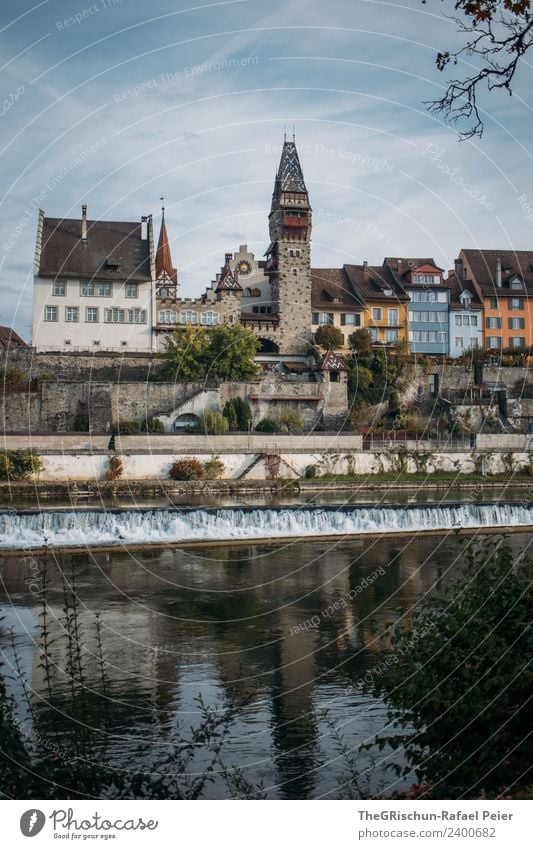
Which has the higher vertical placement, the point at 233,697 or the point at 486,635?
the point at 486,635

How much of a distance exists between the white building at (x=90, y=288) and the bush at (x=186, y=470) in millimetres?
17062

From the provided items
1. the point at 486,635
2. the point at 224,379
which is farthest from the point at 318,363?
the point at 486,635

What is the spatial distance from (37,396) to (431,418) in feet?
77.7

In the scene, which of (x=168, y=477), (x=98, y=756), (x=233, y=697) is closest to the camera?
(x=98, y=756)

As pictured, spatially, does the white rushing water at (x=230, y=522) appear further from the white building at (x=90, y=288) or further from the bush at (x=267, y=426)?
the white building at (x=90, y=288)

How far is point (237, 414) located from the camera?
50.9m

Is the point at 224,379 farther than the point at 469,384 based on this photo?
No

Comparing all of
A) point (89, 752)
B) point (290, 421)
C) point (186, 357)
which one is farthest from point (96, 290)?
point (89, 752)

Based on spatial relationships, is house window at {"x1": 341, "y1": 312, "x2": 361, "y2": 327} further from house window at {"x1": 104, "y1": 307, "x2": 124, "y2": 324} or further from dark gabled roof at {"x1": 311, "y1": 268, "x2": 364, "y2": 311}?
house window at {"x1": 104, "y1": 307, "x2": 124, "y2": 324}

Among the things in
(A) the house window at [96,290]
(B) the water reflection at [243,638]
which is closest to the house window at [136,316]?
(A) the house window at [96,290]

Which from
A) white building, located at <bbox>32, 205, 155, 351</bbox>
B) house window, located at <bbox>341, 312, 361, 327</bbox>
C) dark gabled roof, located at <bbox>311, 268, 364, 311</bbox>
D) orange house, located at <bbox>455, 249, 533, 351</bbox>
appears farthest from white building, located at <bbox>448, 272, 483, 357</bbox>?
white building, located at <bbox>32, 205, 155, 351</bbox>
